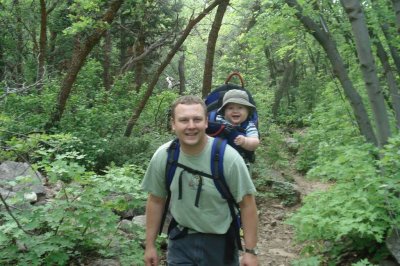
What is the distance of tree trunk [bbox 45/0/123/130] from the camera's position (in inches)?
358

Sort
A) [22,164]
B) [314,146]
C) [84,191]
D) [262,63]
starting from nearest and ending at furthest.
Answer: [84,191], [22,164], [314,146], [262,63]

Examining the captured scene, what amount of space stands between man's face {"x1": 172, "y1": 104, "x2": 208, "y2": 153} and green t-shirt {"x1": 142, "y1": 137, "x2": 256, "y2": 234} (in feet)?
0.24

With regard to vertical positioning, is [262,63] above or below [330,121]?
above

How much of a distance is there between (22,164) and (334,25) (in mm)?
5909

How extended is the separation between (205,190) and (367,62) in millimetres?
3287

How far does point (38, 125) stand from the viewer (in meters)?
9.37

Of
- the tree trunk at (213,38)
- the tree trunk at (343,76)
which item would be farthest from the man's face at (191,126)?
the tree trunk at (213,38)

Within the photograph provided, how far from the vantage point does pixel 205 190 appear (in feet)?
9.04

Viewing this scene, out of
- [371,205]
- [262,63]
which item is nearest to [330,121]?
[371,205]

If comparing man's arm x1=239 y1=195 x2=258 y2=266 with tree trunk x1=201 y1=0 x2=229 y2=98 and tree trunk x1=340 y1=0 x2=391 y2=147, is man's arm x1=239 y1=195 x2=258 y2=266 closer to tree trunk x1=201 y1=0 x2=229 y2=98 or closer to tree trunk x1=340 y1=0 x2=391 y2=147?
tree trunk x1=340 y1=0 x2=391 y2=147

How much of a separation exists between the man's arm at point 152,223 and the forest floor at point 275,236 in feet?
10.8

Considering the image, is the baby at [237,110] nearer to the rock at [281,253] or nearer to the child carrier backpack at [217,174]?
the child carrier backpack at [217,174]

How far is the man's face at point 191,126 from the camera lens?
2.74m

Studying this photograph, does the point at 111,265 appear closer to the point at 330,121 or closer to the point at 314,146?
the point at 330,121
